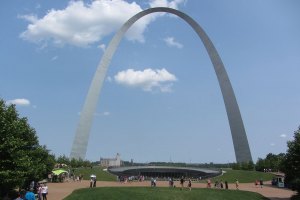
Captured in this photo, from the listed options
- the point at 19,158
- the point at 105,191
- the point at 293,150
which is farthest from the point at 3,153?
the point at 293,150

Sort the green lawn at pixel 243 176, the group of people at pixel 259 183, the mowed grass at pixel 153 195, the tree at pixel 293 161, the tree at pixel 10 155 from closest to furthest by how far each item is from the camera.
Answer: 1. the tree at pixel 10 155
2. the mowed grass at pixel 153 195
3. the tree at pixel 293 161
4. the group of people at pixel 259 183
5. the green lawn at pixel 243 176

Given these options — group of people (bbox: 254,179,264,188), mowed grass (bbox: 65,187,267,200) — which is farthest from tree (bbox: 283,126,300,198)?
group of people (bbox: 254,179,264,188)

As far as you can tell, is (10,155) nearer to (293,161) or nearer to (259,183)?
(293,161)

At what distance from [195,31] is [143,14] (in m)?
9.45

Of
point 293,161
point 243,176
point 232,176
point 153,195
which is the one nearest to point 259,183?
point 243,176

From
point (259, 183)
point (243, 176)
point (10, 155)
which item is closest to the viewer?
point (10, 155)

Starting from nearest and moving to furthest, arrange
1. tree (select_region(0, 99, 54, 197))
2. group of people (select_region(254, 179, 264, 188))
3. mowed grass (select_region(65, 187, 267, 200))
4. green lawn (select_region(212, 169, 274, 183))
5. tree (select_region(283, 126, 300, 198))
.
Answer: tree (select_region(0, 99, 54, 197)) → mowed grass (select_region(65, 187, 267, 200)) → tree (select_region(283, 126, 300, 198)) → group of people (select_region(254, 179, 264, 188)) → green lawn (select_region(212, 169, 274, 183))

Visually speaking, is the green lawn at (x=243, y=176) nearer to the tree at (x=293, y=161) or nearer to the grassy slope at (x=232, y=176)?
the grassy slope at (x=232, y=176)

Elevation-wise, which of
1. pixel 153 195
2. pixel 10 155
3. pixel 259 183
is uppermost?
pixel 10 155

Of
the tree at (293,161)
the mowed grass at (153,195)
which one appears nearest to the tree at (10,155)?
the mowed grass at (153,195)

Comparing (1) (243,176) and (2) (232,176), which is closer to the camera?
(1) (243,176)

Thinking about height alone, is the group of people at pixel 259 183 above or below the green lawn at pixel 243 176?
below

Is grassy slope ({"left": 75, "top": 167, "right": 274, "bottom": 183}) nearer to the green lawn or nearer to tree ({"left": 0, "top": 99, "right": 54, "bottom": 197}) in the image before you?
the green lawn

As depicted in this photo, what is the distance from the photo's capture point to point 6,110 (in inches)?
963
